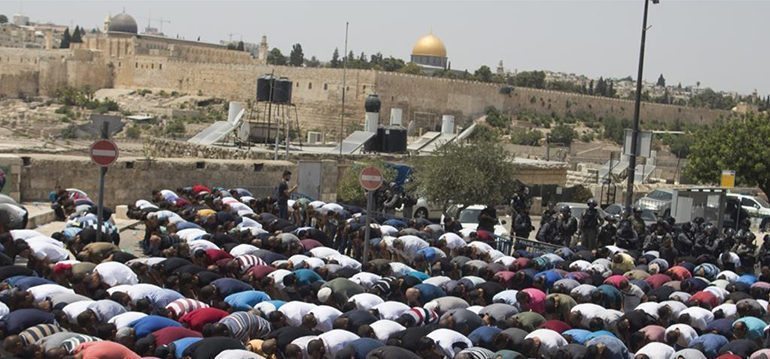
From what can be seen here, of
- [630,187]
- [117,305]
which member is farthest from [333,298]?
[630,187]

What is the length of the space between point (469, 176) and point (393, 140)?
806 cm

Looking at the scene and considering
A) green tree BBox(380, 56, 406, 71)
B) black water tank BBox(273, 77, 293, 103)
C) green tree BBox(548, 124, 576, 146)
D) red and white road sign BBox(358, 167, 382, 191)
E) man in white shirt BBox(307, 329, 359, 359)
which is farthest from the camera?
green tree BBox(380, 56, 406, 71)

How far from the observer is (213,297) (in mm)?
10164

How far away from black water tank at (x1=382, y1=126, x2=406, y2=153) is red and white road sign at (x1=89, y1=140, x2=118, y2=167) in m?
17.9

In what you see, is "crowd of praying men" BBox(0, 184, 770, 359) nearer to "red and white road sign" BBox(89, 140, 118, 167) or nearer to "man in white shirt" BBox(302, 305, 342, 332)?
"man in white shirt" BBox(302, 305, 342, 332)

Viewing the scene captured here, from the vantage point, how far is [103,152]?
38.0 feet

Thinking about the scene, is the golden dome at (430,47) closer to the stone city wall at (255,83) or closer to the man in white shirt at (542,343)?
the stone city wall at (255,83)

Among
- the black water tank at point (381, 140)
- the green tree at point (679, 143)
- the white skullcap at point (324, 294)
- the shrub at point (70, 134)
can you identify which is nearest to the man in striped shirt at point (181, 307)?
the white skullcap at point (324, 294)

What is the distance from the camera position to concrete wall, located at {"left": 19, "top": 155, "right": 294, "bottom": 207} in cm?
1800

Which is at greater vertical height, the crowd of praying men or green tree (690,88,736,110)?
green tree (690,88,736,110)

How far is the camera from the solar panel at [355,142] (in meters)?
27.5

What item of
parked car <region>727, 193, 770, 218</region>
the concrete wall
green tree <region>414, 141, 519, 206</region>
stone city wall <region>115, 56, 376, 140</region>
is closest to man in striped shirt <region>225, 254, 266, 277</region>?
the concrete wall

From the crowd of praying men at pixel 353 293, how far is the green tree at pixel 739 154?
14.8 metres

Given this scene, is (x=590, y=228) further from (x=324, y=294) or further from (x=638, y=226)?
(x=324, y=294)
